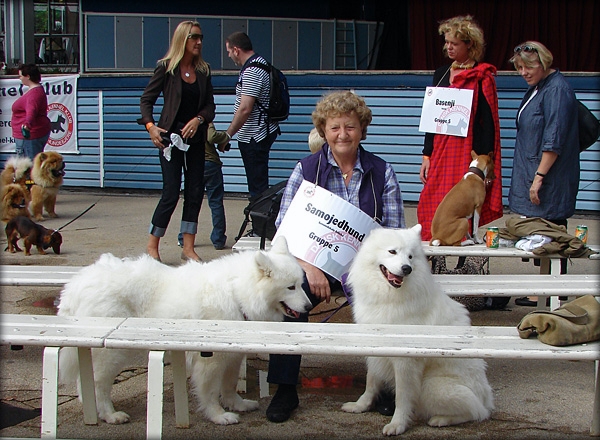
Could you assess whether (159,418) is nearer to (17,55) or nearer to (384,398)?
(384,398)

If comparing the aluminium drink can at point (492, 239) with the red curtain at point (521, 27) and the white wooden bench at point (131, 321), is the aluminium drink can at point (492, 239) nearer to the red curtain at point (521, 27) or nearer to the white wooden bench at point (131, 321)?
the white wooden bench at point (131, 321)

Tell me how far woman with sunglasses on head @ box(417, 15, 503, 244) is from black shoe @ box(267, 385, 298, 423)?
98.6 inches

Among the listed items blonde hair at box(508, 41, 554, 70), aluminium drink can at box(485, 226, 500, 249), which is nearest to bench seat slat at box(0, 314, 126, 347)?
aluminium drink can at box(485, 226, 500, 249)

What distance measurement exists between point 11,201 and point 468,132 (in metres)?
5.68

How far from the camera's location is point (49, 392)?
3.14 meters

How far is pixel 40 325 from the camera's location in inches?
127

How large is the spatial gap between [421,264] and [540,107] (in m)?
2.49

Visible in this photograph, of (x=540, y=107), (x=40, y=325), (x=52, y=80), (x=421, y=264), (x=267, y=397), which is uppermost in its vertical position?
(x=52, y=80)

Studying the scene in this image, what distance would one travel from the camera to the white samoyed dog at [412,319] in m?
3.41

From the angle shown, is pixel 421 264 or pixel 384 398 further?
pixel 384 398

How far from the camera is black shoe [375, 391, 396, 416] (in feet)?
12.0

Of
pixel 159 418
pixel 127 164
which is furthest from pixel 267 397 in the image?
pixel 127 164

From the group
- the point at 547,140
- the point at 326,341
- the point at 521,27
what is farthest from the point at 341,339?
the point at 521,27

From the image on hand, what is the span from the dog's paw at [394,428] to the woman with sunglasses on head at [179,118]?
12.0ft
